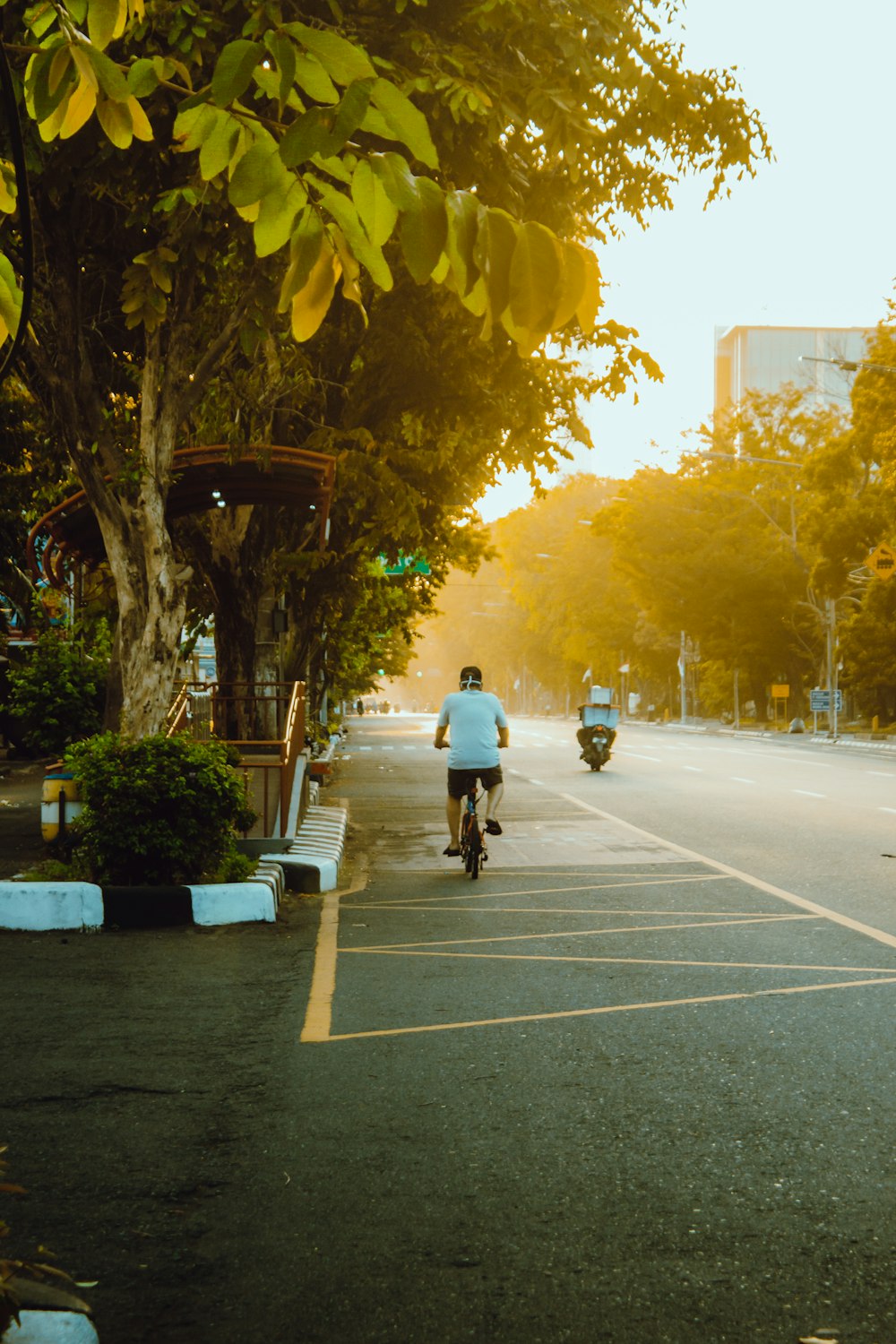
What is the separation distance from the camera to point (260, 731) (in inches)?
779

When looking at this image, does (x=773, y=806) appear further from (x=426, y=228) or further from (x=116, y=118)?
(x=426, y=228)

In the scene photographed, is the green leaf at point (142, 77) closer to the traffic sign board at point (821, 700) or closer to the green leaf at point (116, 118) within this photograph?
the green leaf at point (116, 118)

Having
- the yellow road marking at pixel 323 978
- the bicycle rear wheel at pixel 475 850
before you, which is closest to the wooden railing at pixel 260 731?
the yellow road marking at pixel 323 978

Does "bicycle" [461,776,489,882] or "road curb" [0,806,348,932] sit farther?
"bicycle" [461,776,489,882]

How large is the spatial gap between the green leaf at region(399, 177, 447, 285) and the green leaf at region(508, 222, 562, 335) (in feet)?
0.44

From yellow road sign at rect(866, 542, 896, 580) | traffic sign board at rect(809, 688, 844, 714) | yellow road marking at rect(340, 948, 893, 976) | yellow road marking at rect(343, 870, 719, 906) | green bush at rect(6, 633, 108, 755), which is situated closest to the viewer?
yellow road marking at rect(340, 948, 893, 976)

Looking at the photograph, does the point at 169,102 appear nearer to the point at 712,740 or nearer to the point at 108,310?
the point at 108,310

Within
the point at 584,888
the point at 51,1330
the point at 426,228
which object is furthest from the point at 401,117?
the point at 584,888

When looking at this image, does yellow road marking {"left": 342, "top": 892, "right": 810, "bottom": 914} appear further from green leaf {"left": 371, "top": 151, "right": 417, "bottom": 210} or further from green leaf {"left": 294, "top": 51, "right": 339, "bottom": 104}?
green leaf {"left": 294, "top": 51, "right": 339, "bottom": 104}

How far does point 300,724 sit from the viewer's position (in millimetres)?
16906

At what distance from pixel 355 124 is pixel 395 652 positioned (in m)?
50.0

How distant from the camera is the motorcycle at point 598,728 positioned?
30.1 metres

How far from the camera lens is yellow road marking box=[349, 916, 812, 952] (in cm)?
889

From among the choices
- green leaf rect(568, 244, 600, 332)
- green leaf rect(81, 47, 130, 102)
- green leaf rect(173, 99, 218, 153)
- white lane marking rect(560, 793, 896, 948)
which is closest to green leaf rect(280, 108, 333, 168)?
green leaf rect(173, 99, 218, 153)
